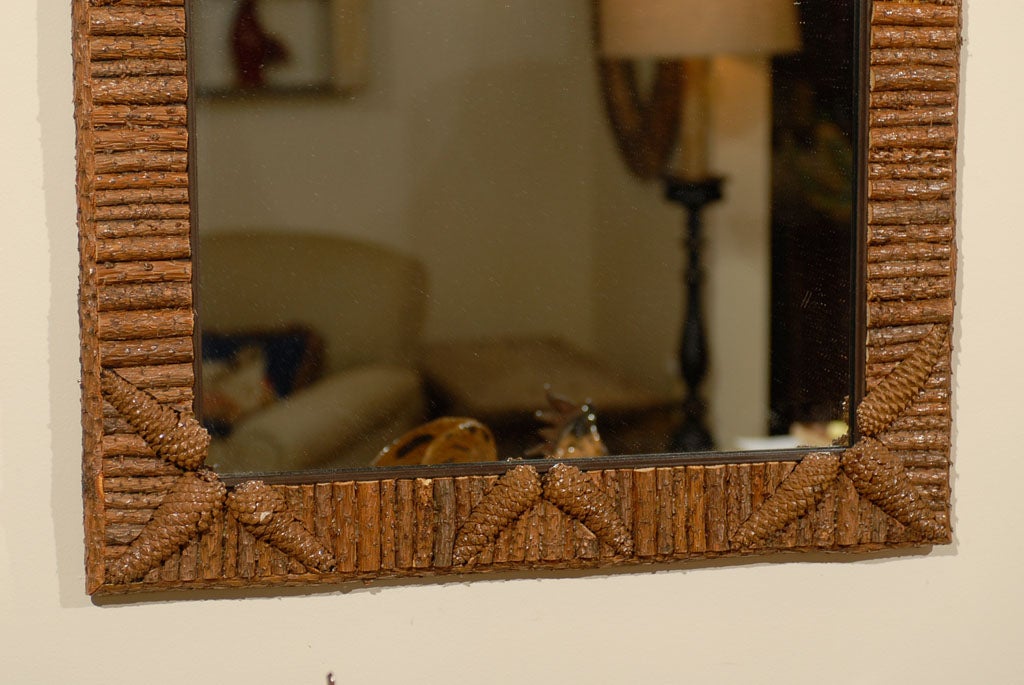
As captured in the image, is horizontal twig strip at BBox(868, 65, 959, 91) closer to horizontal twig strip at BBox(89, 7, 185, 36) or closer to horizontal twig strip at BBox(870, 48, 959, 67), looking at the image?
horizontal twig strip at BBox(870, 48, 959, 67)

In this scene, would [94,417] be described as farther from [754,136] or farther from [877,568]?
[877,568]

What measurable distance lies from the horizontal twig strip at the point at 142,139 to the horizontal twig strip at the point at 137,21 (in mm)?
80

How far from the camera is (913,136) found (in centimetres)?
85

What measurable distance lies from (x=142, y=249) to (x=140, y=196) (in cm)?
4

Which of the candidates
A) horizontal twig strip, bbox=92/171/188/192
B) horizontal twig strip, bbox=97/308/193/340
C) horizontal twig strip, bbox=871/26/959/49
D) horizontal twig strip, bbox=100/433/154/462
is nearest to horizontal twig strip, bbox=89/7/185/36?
horizontal twig strip, bbox=92/171/188/192

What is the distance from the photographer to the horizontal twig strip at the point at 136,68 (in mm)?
768

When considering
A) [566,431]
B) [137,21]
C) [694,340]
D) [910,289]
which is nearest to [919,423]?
[910,289]

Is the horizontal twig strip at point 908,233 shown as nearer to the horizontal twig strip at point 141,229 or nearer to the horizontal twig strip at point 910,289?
the horizontal twig strip at point 910,289

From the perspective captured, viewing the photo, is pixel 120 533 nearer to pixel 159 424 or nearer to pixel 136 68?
pixel 159 424

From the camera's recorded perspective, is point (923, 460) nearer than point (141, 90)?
No

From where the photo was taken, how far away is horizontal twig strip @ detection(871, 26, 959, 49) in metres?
0.84

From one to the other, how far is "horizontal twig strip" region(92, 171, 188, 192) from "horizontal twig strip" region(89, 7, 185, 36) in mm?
116

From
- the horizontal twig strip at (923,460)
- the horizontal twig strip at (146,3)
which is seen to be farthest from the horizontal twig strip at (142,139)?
the horizontal twig strip at (923,460)

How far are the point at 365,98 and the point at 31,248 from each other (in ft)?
1.05
